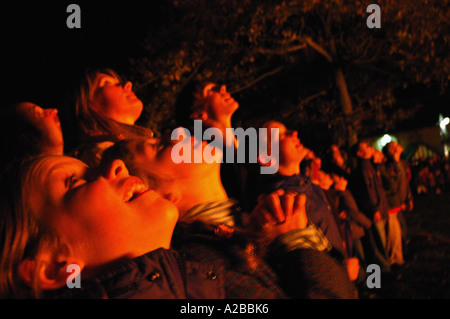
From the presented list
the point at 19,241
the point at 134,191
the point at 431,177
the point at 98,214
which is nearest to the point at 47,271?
the point at 19,241

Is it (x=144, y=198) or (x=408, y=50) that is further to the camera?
(x=408, y=50)

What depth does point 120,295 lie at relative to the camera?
1.10 metres

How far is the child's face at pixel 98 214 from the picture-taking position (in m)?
1.17

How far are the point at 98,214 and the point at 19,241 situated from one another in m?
0.28

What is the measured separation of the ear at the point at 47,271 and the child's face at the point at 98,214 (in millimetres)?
57

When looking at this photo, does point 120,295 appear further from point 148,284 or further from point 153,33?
point 153,33

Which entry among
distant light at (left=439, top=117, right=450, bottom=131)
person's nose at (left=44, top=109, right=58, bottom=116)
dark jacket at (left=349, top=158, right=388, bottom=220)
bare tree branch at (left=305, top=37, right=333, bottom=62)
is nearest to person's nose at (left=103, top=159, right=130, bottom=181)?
person's nose at (left=44, top=109, right=58, bottom=116)

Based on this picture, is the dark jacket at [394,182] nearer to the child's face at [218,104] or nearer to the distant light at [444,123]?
the child's face at [218,104]

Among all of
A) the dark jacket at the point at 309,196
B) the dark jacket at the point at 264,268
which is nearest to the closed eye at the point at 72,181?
the dark jacket at the point at 264,268

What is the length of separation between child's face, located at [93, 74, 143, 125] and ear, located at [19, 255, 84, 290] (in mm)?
1178

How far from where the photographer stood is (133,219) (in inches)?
47.1

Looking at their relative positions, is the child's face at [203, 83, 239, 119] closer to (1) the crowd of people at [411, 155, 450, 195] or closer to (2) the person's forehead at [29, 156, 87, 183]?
(2) the person's forehead at [29, 156, 87, 183]

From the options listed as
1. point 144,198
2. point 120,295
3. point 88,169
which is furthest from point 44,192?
point 120,295

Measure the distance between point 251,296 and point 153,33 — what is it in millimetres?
8434
